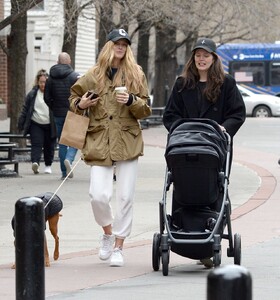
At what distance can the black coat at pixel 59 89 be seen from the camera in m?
16.7

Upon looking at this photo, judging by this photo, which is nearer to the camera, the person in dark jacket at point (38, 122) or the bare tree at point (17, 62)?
the person in dark jacket at point (38, 122)

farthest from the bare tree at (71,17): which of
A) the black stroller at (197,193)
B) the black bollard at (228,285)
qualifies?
the black bollard at (228,285)

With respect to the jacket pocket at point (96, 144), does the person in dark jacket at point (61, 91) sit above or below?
below

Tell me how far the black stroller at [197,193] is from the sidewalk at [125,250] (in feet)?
0.85

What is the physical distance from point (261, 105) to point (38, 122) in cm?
2873

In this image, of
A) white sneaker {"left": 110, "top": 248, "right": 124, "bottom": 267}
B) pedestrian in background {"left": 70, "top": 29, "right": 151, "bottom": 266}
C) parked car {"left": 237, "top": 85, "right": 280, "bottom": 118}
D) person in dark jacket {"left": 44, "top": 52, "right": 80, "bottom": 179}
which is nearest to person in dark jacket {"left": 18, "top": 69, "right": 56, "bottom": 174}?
person in dark jacket {"left": 44, "top": 52, "right": 80, "bottom": 179}

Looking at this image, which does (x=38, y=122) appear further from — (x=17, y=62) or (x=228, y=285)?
(x=228, y=285)

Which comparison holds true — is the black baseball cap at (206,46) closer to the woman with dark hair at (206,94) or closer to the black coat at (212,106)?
the woman with dark hair at (206,94)

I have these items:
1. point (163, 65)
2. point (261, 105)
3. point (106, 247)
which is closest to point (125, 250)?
point (106, 247)

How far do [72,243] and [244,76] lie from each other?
40.9 meters

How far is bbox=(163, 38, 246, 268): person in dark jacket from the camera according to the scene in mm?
8867

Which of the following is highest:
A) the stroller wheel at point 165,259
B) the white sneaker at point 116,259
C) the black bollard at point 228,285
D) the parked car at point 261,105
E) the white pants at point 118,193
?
the black bollard at point 228,285

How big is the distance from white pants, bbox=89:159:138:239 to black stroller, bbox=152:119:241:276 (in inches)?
22.8

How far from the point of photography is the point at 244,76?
50.9 metres
